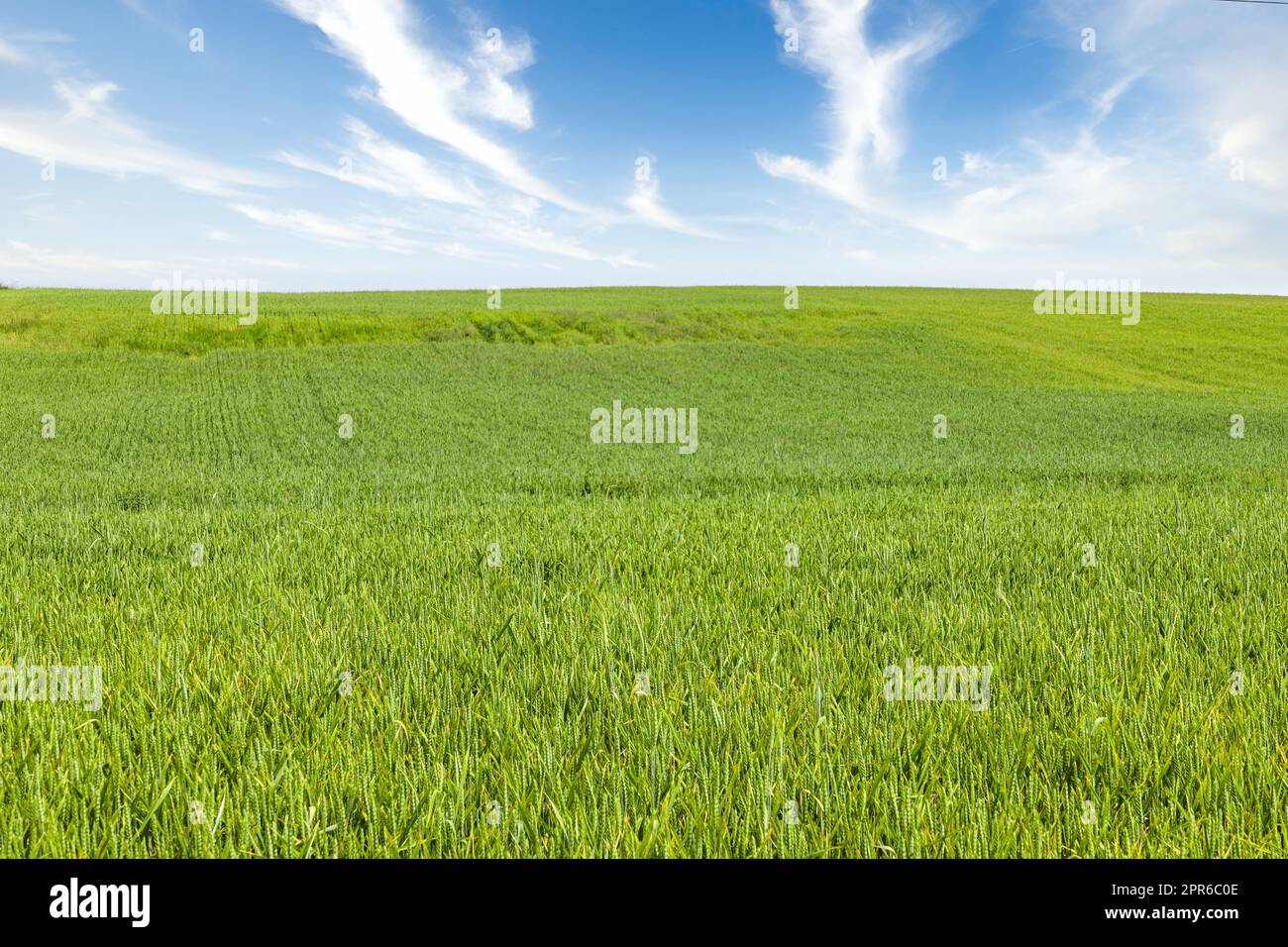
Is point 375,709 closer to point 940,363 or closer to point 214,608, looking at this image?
point 214,608

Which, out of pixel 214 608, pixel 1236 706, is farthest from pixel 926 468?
pixel 214 608

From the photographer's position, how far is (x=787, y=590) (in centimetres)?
585

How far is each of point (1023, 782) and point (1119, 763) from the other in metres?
0.41

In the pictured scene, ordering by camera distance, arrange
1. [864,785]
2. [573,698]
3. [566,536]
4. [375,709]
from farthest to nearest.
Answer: [566,536]
[573,698]
[375,709]
[864,785]

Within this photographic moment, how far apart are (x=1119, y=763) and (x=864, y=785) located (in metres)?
1.08

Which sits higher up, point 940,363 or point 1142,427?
point 940,363

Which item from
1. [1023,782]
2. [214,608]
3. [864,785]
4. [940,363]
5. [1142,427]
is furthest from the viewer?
[940,363]

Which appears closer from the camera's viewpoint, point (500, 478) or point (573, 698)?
point (573, 698)

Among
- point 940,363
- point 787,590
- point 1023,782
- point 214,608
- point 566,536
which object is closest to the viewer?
point 1023,782

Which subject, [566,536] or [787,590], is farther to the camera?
[566,536]

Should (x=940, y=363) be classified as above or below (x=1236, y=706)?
above

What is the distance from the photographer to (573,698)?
3.79 metres
